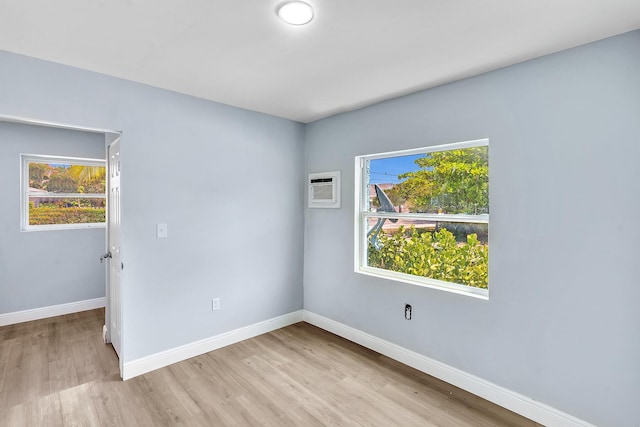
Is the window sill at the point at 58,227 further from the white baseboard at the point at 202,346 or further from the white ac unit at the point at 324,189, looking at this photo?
the white ac unit at the point at 324,189

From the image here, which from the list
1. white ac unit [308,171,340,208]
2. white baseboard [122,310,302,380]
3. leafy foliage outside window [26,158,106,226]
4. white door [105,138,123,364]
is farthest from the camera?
leafy foliage outside window [26,158,106,226]

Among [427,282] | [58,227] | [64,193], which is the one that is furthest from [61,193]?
[427,282]

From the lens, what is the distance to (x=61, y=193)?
416cm

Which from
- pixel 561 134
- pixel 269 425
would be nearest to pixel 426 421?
pixel 269 425

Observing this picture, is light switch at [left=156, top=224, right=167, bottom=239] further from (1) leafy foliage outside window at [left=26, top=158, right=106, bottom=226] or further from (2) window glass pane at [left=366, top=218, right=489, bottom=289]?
(1) leafy foliage outside window at [left=26, top=158, right=106, bottom=226]

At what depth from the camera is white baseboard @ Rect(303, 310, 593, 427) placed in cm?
203

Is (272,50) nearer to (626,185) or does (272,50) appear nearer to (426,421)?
(626,185)

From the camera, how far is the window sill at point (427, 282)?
2.44m

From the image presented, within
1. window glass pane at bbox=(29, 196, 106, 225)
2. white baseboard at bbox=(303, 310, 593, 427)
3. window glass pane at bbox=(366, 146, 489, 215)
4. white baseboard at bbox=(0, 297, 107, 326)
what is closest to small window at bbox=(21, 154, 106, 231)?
window glass pane at bbox=(29, 196, 106, 225)

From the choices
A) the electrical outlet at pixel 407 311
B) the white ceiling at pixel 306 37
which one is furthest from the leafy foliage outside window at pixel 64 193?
the electrical outlet at pixel 407 311

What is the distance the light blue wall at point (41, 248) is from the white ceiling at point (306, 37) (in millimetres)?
2284

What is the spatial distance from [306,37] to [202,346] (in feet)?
9.06

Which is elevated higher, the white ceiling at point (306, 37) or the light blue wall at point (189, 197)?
the white ceiling at point (306, 37)

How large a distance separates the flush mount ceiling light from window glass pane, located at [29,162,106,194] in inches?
159
